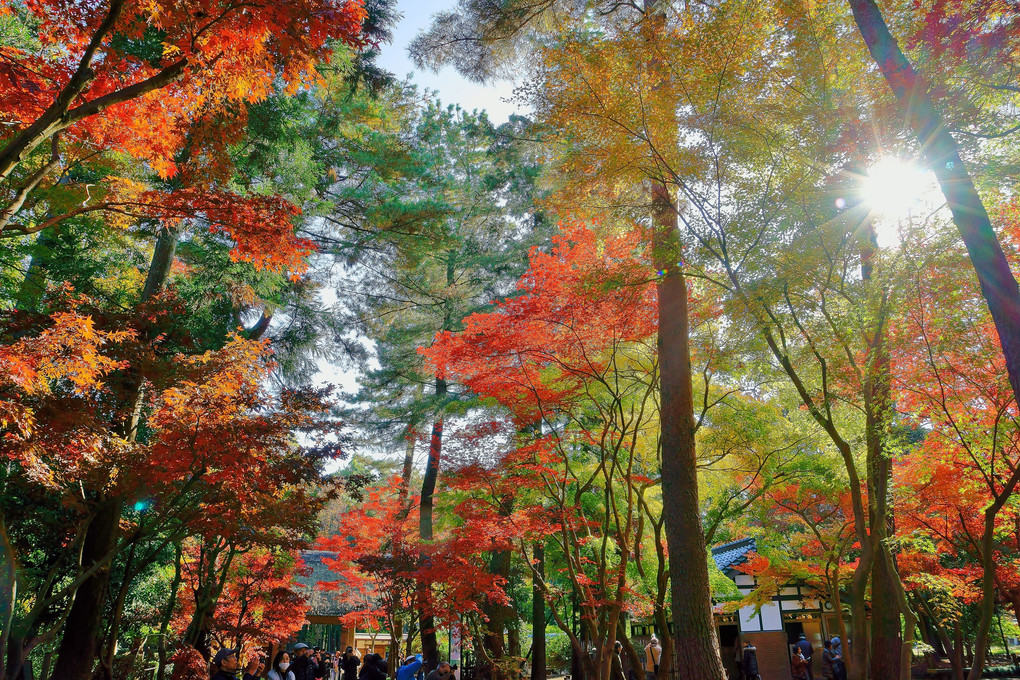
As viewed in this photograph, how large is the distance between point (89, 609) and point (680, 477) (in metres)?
7.74

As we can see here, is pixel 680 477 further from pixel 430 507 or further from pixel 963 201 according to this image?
pixel 430 507

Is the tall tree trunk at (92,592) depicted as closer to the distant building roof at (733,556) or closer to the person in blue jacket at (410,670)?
the person in blue jacket at (410,670)

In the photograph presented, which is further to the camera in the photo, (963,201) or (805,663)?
(805,663)

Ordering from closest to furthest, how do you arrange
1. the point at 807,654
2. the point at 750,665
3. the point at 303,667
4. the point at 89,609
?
the point at 89,609
the point at 303,667
the point at 750,665
the point at 807,654

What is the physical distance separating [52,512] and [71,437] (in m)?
4.09

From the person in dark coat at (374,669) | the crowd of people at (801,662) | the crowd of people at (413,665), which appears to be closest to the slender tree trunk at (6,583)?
the crowd of people at (413,665)

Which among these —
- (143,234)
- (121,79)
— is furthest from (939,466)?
(143,234)

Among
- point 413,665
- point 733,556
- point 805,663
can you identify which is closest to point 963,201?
point 413,665

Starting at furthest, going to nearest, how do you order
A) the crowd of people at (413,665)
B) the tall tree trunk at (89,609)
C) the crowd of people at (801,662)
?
1. the crowd of people at (801,662)
2. the crowd of people at (413,665)
3. the tall tree trunk at (89,609)

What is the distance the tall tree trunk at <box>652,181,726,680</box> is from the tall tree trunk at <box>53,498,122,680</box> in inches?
270

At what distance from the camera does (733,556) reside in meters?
18.0

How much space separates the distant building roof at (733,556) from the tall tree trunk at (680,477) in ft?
36.9

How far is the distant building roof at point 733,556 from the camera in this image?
16.7 metres

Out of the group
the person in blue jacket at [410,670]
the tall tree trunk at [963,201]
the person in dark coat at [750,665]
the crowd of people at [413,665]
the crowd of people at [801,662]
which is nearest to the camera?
the tall tree trunk at [963,201]
